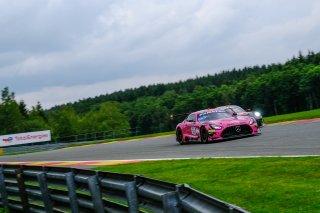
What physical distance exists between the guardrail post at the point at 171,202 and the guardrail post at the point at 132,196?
1.09m

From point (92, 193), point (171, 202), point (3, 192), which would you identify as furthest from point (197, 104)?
point (171, 202)

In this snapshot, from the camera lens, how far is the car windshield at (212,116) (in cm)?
2016

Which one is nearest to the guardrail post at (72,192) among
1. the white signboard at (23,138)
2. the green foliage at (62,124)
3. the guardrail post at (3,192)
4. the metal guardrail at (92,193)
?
the metal guardrail at (92,193)

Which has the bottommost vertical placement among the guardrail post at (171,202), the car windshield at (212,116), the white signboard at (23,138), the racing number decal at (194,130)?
the guardrail post at (171,202)

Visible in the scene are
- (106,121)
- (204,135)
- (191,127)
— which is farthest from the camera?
(106,121)

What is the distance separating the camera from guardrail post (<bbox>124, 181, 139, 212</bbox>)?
5.40m

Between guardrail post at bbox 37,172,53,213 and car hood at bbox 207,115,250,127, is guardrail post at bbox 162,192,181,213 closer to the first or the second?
guardrail post at bbox 37,172,53,213

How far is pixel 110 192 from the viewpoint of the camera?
6.14 meters

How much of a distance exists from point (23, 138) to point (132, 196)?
52.9 meters

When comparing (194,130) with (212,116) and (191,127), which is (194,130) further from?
(212,116)

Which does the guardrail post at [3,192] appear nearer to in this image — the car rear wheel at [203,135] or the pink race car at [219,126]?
the pink race car at [219,126]

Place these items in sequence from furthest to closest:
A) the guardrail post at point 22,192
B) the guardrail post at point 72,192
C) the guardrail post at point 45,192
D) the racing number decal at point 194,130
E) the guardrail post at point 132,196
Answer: the racing number decal at point 194,130, the guardrail post at point 22,192, the guardrail post at point 45,192, the guardrail post at point 72,192, the guardrail post at point 132,196

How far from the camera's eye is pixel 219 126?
19641 millimetres

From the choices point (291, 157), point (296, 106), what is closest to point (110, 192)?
point (291, 157)
